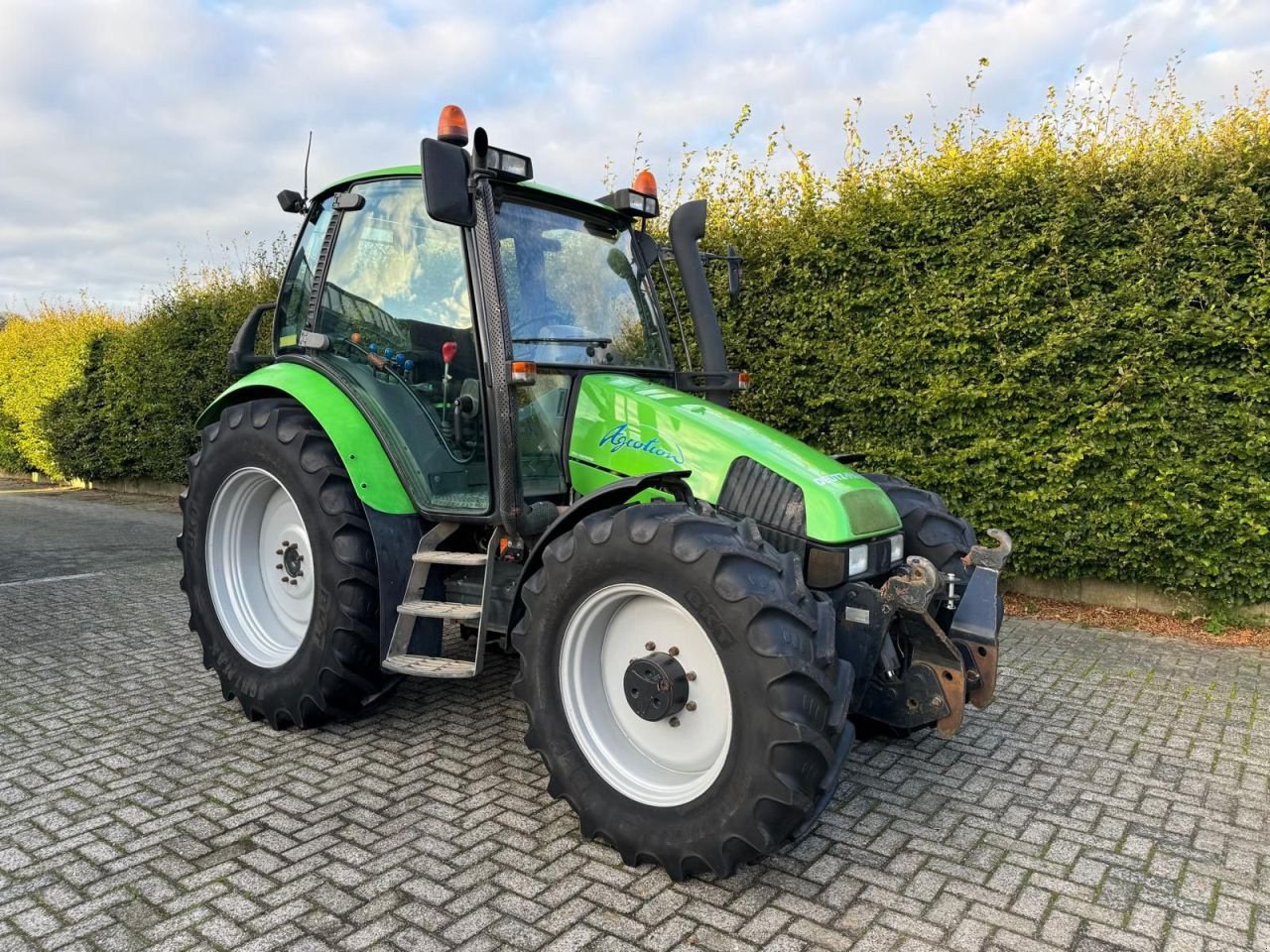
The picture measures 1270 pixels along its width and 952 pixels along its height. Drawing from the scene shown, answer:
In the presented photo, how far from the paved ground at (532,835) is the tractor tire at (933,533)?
0.86 meters

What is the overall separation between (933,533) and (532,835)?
6.66 ft

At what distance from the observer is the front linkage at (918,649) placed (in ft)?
10.1

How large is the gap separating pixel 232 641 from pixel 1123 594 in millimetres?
5795

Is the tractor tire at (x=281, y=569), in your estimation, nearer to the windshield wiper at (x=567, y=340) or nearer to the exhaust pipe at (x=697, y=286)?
the windshield wiper at (x=567, y=340)

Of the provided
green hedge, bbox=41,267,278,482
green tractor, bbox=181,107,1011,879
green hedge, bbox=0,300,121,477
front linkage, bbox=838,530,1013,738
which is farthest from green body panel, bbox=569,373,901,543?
green hedge, bbox=0,300,121,477

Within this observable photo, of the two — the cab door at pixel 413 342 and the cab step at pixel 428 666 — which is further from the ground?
the cab door at pixel 413 342

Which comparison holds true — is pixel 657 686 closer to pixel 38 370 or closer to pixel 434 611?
pixel 434 611

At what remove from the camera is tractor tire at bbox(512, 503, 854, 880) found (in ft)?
8.48

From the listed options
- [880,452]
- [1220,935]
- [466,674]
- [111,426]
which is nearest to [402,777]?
[466,674]

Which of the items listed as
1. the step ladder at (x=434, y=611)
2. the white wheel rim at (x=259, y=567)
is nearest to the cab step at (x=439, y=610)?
the step ladder at (x=434, y=611)

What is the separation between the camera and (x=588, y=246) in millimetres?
4121

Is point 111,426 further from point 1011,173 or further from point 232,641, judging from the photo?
point 1011,173

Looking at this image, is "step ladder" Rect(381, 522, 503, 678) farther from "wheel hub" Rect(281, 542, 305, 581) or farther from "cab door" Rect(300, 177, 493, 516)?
"wheel hub" Rect(281, 542, 305, 581)

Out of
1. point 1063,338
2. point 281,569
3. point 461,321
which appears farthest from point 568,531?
point 1063,338
